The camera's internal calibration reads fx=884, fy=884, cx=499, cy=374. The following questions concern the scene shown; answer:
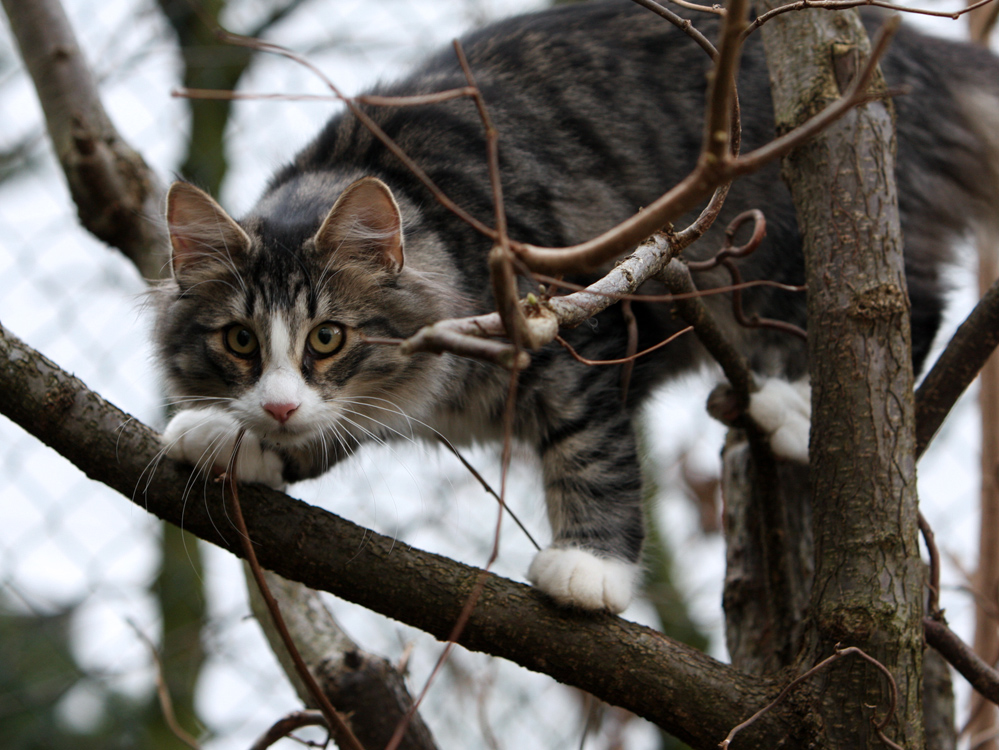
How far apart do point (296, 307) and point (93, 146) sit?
0.74m

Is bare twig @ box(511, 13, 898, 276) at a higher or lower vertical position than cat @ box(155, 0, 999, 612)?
lower

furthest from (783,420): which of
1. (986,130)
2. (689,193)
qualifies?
(689,193)

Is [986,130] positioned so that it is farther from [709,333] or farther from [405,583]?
[405,583]

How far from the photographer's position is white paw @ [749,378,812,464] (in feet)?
5.48

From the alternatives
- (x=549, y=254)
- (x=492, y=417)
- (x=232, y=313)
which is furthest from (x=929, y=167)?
(x=549, y=254)

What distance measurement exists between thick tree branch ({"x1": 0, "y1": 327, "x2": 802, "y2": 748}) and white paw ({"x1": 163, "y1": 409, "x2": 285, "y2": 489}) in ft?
0.26

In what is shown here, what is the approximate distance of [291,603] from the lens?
1.60 meters

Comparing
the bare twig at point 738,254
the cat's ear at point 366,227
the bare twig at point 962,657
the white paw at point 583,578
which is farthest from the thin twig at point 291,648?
the bare twig at point 962,657

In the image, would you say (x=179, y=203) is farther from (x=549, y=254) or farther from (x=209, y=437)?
(x=549, y=254)

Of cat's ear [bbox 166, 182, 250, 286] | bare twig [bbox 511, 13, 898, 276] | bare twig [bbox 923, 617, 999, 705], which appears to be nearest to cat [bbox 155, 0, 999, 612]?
cat's ear [bbox 166, 182, 250, 286]

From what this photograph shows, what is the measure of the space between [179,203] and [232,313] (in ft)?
0.60

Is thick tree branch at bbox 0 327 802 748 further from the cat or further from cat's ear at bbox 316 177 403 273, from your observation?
cat's ear at bbox 316 177 403 273

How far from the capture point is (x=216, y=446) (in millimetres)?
1264

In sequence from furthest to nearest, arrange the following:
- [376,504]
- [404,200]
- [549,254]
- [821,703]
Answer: [376,504], [404,200], [821,703], [549,254]
